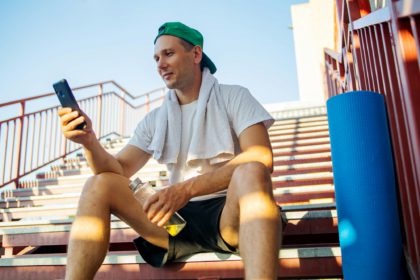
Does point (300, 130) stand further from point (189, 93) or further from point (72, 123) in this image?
point (72, 123)

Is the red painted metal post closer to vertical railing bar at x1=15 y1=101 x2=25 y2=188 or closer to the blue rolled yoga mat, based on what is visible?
vertical railing bar at x1=15 y1=101 x2=25 y2=188

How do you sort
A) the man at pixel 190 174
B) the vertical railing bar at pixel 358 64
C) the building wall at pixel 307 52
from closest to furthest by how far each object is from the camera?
the man at pixel 190 174, the vertical railing bar at pixel 358 64, the building wall at pixel 307 52

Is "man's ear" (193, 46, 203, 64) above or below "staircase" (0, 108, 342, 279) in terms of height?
above

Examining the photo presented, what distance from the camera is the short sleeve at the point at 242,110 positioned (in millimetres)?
1487

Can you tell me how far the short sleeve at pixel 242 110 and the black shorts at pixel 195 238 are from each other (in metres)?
0.33

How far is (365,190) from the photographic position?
1.21 m

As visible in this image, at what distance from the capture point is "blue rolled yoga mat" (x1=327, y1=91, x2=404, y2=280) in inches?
46.5

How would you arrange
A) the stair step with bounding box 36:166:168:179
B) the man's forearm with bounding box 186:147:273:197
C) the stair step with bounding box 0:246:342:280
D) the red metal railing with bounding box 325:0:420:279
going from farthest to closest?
the stair step with bounding box 36:166:168:179 → the stair step with bounding box 0:246:342:280 → the man's forearm with bounding box 186:147:273:197 → the red metal railing with bounding box 325:0:420:279

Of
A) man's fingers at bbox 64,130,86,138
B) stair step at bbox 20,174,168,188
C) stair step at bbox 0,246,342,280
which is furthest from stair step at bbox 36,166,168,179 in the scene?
man's fingers at bbox 64,130,86,138

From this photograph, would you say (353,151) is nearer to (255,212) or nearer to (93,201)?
(255,212)

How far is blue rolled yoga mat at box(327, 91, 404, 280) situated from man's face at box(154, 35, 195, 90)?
29.9 inches

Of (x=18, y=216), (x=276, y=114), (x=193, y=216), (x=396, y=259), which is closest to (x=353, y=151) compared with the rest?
(x=396, y=259)

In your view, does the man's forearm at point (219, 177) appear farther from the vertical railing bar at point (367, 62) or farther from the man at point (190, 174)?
the vertical railing bar at point (367, 62)

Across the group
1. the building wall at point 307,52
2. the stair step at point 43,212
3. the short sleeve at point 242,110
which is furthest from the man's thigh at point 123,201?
the building wall at point 307,52
